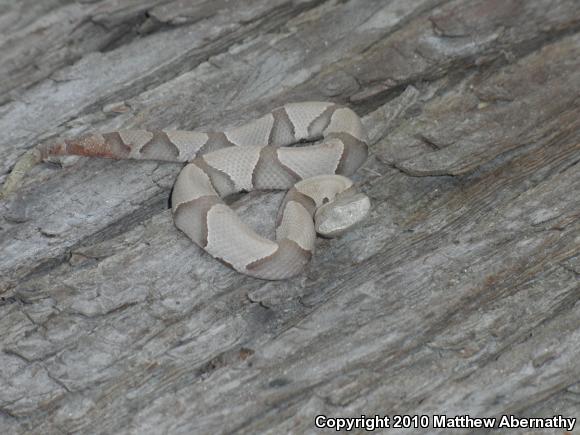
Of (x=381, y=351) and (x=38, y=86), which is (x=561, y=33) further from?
(x=38, y=86)

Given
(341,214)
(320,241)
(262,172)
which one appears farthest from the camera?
(262,172)

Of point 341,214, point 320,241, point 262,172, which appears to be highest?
point 262,172

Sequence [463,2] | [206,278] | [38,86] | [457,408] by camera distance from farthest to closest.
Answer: [463,2]
[38,86]
[206,278]
[457,408]

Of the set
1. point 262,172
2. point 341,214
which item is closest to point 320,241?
point 341,214

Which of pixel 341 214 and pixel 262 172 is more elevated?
pixel 262 172

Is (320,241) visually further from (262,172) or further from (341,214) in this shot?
(262,172)

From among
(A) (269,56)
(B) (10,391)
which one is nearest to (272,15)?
(A) (269,56)

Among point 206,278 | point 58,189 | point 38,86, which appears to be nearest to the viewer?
point 206,278

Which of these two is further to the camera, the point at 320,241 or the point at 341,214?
the point at 320,241
